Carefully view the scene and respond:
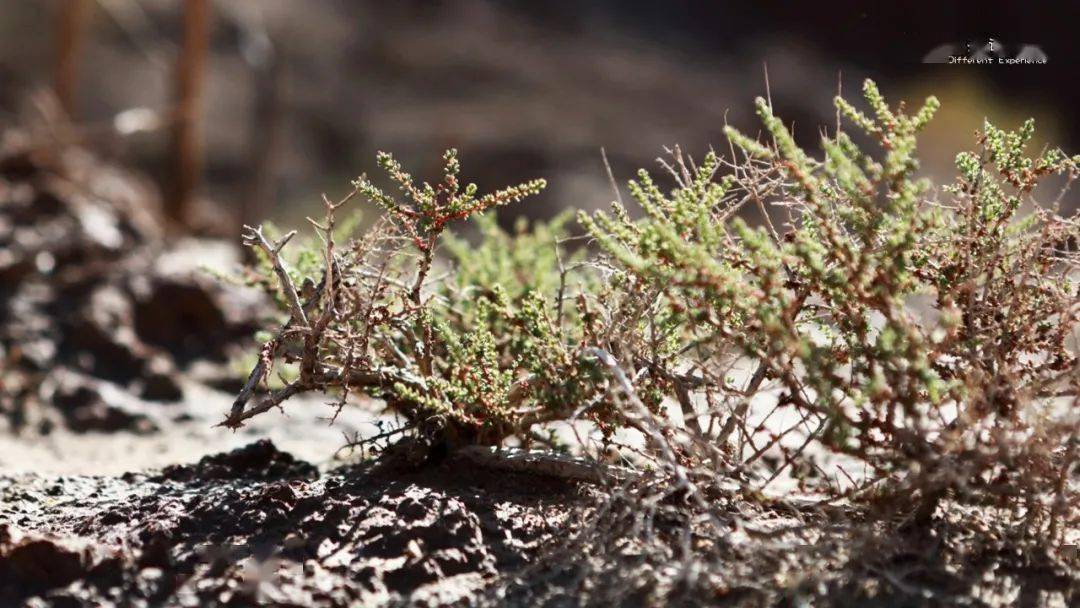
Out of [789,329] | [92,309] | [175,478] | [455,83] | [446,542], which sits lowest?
[446,542]

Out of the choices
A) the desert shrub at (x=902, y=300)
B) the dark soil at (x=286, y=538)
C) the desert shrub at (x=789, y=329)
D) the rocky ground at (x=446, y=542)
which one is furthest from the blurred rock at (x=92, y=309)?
the desert shrub at (x=902, y=300)

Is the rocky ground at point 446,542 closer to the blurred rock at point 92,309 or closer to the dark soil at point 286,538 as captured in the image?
the dark soil at point 286,538

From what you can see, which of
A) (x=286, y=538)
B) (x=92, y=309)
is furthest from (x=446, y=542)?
(x=92, y=309)

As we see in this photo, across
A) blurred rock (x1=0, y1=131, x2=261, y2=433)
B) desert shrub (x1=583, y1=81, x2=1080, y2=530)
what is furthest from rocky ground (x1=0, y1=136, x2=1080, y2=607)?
blurred rock (x1=0, y1=131, x2=261, y2=433)

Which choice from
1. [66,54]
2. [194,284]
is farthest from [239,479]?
[66,54]

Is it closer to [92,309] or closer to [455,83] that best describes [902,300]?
[92,309]

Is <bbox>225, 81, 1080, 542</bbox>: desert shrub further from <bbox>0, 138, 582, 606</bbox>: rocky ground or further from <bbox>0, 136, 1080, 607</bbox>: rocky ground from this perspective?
<bbox>0, 138, 582, 606</bbox>: rocky ground

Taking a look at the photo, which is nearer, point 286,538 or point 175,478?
point 286,538
